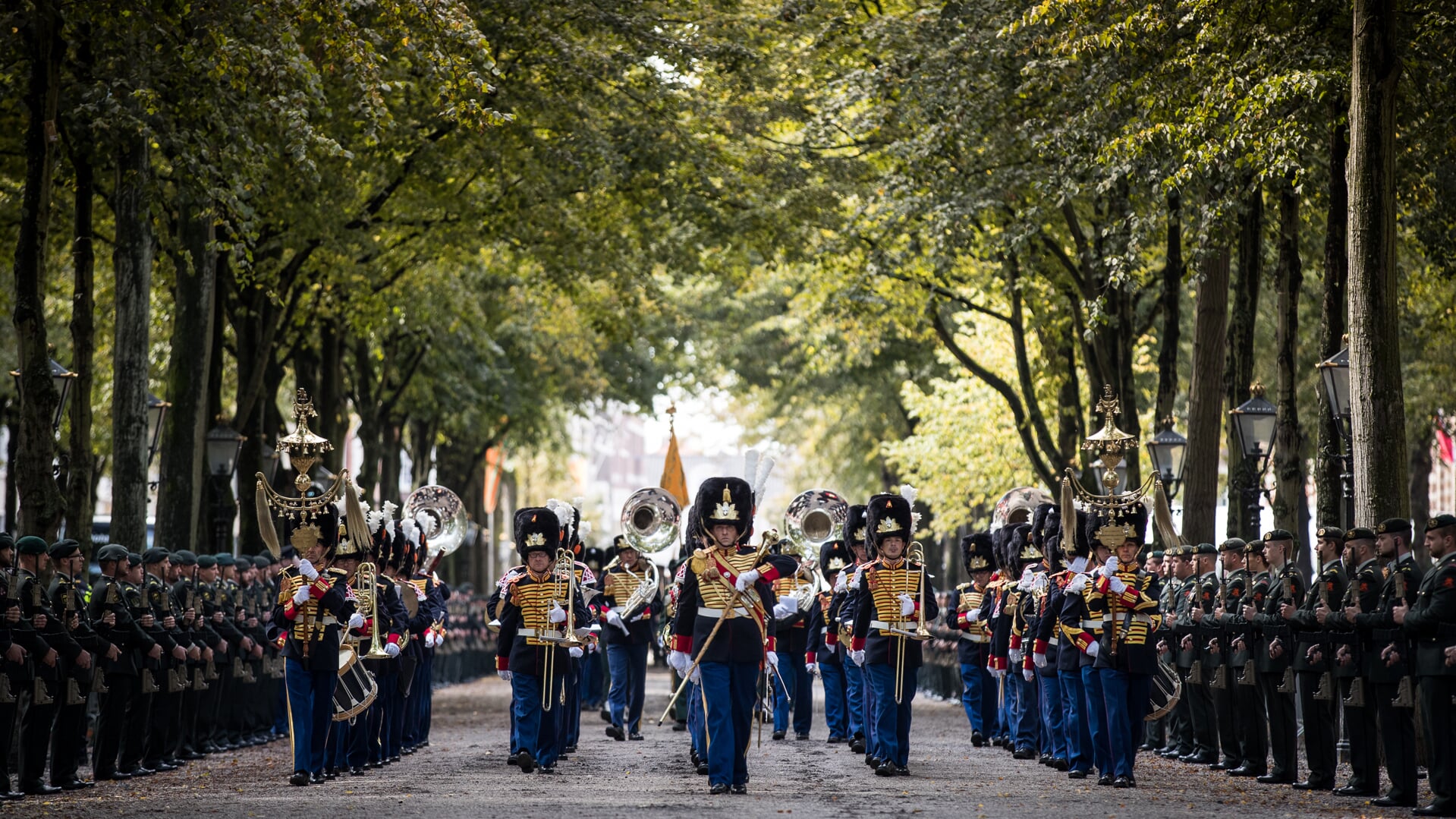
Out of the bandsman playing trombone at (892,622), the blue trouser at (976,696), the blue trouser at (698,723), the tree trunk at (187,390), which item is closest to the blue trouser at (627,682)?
the blue trouser at (976,696)

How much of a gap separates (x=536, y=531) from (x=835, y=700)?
5.51 meters

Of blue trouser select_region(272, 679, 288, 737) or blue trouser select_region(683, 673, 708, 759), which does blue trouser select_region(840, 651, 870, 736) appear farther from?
blue trouser select_region(272, 679, 288, 737)

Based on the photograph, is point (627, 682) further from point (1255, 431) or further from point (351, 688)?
point (1255, 431)

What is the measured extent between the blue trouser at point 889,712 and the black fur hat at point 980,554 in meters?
4.07

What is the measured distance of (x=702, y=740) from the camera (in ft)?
51.3

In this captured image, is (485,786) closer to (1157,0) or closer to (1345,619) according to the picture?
(1345,619)

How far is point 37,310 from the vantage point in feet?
53.1

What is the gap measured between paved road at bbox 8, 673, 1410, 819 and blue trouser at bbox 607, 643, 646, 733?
1687mm

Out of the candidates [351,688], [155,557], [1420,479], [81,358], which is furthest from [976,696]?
[1420,479]

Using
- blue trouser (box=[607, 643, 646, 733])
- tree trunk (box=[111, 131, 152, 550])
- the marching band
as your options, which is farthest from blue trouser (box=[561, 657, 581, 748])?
tree trunk (box=[111, 131, 152, 550])

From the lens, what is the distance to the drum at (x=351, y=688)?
15.2 metres

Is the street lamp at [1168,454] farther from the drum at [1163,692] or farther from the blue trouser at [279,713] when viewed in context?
the blue trouser at [279,713]

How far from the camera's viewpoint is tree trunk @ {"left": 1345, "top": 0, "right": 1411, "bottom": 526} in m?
14.9

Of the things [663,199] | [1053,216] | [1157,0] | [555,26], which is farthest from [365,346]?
[1157,0]
